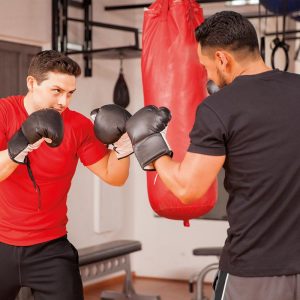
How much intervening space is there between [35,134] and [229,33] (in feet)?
2.66

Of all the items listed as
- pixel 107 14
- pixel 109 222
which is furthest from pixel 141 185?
pixel 107 14

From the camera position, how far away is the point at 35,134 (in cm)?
229

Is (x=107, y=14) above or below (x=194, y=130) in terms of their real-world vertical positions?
above

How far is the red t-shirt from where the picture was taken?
250 centimetres

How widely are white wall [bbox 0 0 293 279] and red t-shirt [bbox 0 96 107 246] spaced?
2312 mm

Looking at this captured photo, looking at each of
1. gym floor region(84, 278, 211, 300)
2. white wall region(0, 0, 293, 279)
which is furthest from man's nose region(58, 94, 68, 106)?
gym floor region(84, 278, 211, 300)

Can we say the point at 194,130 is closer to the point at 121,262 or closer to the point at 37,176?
the point at 37,176

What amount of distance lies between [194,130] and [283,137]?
245 mm

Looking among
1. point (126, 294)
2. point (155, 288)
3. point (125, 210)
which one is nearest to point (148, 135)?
point (126, 294)

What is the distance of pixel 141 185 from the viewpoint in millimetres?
5746

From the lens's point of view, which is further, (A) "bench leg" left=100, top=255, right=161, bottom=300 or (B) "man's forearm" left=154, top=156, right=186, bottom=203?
(A) "bench leg" left=100, top=255, right=161, bottom=300

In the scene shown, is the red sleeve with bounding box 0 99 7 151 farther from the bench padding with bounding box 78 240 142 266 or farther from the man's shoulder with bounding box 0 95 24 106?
the bench padding with bounding box 78 240 142 266

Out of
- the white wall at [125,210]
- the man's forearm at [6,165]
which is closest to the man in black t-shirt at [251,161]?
the man's forearm at [6,165]

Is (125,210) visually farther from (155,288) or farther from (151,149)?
(151,149)
